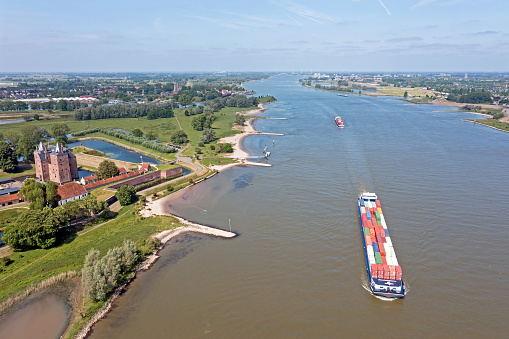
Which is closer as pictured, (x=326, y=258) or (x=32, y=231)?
(x=326, y=258)

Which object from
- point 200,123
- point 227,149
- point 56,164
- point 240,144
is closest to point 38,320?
point 56,164

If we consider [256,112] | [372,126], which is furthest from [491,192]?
[256,112]

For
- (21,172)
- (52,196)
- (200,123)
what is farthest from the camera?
(200,123)

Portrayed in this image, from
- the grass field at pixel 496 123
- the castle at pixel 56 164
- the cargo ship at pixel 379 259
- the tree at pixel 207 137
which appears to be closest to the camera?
the cargo ship at pixel 379 259

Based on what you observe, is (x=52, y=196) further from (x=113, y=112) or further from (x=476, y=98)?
(x=476, y=98)

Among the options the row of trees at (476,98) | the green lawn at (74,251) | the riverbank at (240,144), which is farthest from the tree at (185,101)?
the row of trees at (476,98)

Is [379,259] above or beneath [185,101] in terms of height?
beneath

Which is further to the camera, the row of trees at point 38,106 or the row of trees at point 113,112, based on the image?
the row of trees at point 38,106

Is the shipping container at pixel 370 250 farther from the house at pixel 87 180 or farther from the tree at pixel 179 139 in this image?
the tree at pixel 179 139
